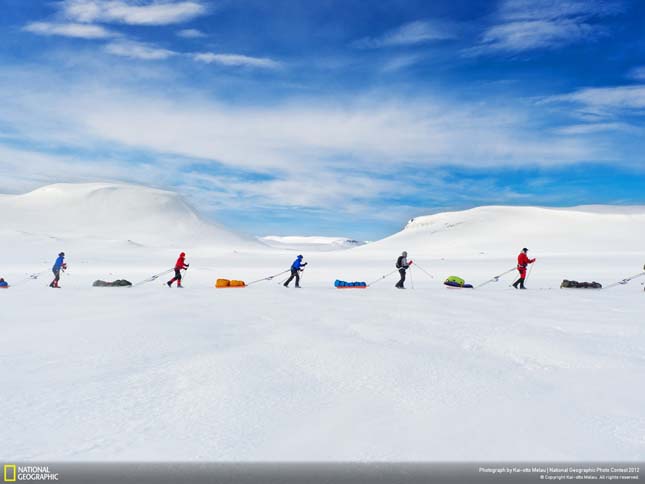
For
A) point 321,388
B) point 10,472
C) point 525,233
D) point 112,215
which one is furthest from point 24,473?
point 112,215

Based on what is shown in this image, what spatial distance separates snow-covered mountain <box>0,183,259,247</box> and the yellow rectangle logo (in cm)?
11337

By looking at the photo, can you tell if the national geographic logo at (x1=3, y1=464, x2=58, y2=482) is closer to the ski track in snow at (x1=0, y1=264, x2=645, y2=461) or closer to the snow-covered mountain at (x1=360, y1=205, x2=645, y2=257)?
the ski track in snow at (x1=0, y1=264, x2=645, y2=461)

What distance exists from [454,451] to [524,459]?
520 millimetres

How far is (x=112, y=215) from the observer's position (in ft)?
424

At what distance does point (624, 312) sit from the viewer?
413 inches

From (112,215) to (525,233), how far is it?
106 meters

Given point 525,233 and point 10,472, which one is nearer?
point 10,472

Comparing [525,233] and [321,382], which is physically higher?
[525,233]

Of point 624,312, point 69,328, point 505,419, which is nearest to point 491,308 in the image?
point 624,312

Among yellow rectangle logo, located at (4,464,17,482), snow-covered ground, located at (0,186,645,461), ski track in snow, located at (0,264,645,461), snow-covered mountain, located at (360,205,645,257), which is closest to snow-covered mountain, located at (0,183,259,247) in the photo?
snow-covered mountain, located at (360,205,645,257)

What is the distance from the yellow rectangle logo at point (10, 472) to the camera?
3.37 metres

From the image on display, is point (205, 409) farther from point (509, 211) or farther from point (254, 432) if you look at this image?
point (509, 211)

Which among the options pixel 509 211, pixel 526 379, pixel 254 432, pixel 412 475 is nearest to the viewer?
pixel 412 475

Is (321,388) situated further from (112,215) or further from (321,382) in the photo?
(112,215)
